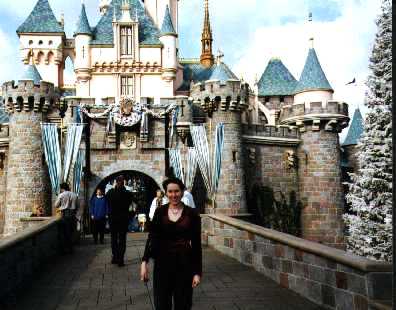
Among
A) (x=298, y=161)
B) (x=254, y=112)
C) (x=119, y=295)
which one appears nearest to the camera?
(x=119, y=295)

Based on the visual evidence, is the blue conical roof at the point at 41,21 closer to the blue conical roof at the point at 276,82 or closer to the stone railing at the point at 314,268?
the blue conical roof at the point at 276,82

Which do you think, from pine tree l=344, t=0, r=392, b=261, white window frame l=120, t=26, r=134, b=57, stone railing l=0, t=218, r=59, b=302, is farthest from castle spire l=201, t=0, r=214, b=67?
stone railing l=0, t=218, r=59, b=302

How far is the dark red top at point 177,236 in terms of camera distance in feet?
17.0

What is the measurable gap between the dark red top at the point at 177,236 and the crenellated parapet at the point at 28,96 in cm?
2075

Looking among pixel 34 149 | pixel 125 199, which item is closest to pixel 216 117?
pixel 34 149

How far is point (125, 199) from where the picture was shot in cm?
1051

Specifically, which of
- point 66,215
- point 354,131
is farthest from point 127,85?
point 66,215

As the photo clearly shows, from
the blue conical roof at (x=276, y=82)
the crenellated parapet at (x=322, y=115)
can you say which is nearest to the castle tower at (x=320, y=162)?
the crenellated parapet at (x=322, y=115)

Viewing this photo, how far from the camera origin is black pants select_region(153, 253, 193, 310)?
16.8 ft

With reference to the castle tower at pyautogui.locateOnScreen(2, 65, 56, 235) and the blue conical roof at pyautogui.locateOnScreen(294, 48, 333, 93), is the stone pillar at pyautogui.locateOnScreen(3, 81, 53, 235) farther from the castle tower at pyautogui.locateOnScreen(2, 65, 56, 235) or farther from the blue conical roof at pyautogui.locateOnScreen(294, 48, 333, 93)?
the blue conical roof at pyautogui.locateOnScreen(294, 48, 333, 93)

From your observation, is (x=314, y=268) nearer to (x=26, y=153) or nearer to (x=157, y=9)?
(x=26, y=153)

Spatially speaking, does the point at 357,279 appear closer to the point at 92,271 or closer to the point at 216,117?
the point at 92,271

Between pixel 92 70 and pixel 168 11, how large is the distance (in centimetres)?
556

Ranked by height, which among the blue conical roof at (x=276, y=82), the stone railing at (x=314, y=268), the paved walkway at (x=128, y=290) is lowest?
the paved walkway at (x=128, y=290)
